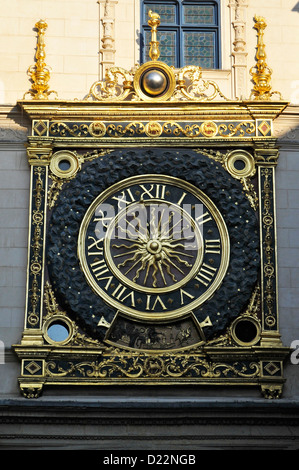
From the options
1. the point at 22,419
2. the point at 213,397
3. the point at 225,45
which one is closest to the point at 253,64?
the point at 225,45

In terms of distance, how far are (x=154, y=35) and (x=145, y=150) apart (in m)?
1.22

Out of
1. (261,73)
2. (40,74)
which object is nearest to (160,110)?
(261,73)

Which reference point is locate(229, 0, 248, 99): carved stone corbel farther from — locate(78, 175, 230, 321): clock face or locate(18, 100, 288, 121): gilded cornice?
locate(78, 175, 230, 321): clock face

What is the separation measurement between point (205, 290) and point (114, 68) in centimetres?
240

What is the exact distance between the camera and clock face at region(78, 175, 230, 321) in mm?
10438

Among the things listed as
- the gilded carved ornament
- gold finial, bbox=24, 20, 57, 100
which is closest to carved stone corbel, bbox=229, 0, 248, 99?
the gilded carved ornament

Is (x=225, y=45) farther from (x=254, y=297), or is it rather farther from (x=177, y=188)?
(x=254, y=297)

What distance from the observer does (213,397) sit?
400 inches

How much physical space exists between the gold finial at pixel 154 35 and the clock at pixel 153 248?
987 millimetres

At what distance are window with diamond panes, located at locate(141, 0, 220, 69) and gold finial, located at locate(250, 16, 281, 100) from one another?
0.44 metres

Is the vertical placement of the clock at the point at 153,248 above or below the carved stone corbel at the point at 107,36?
below

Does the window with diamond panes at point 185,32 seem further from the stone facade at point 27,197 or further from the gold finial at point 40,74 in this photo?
the gold finial at point 40,74

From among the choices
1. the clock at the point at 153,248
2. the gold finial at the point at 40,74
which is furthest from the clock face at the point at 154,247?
the gold finial at the point at 40,74

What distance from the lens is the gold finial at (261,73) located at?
36.1ft
